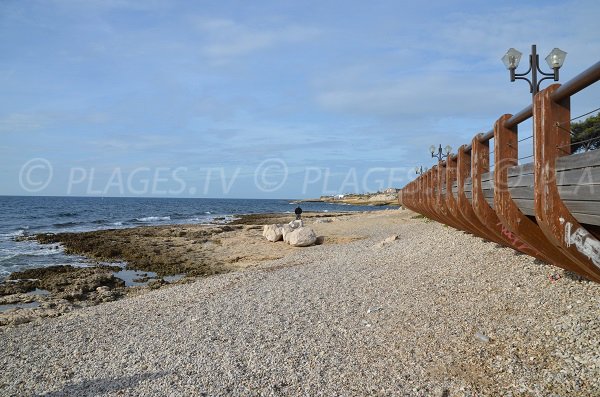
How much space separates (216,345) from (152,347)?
0.98 meters

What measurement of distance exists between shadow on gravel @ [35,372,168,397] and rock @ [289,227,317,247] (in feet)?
45.2

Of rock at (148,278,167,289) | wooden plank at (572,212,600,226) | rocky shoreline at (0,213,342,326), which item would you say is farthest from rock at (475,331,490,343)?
rock at (148,278,167,289)

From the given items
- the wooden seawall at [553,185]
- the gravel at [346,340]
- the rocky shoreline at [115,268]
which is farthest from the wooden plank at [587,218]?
the rocky shoreline at [115,268]

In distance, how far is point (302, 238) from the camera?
1947 centimetres

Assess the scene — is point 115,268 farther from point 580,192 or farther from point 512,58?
point 580,192

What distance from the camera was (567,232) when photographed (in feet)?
13.0

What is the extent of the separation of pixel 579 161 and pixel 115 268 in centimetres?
1706

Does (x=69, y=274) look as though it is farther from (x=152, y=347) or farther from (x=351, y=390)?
(x=351, y=390)

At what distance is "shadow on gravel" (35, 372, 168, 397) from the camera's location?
18.1 ft

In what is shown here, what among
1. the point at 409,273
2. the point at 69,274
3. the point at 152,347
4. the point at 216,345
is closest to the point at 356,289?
the point at 409,273

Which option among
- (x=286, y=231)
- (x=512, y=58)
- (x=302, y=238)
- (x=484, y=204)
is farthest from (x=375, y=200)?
(x=484, y=204)

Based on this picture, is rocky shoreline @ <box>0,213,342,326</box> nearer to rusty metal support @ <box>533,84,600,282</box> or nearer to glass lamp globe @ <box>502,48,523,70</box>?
glass lamp globe @ <box>502,48,523,70</box>

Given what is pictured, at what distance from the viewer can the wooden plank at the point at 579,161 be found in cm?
334

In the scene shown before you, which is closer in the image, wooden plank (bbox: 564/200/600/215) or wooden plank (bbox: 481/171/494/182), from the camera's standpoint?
wooden plank (bbox: 564/200/600/215)
